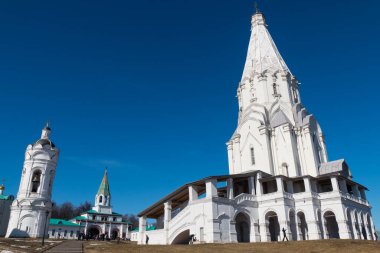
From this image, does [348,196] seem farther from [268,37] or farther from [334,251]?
[268,37]

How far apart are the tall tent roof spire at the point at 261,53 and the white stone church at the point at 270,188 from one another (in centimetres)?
17

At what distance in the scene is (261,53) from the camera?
43844 mm

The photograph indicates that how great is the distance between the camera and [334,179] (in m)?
28.2

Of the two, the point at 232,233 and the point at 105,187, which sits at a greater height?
the point at 105,187

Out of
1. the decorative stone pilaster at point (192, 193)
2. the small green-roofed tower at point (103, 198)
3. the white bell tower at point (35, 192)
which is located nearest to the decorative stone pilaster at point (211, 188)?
the decorative stone pilaster at point (192, 193)

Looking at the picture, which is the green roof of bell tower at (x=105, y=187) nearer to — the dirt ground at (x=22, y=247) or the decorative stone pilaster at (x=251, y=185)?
the dirt ground at (x=22, y=247)

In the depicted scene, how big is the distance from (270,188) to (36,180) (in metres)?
32.6

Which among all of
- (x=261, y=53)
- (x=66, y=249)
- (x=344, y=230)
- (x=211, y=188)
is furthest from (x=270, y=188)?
(x=261, y=53)

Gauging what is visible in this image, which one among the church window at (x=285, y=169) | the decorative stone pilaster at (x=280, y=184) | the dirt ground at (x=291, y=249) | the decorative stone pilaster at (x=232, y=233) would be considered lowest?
the dirt ground at (x=291, y=249)

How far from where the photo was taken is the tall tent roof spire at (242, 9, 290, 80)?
41500 millimetres

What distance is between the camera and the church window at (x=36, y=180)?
41750 millimetres

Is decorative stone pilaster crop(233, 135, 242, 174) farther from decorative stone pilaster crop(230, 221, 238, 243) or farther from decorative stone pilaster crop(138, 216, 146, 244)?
decorative stone pilaster crop(138, 216, 146, 244)

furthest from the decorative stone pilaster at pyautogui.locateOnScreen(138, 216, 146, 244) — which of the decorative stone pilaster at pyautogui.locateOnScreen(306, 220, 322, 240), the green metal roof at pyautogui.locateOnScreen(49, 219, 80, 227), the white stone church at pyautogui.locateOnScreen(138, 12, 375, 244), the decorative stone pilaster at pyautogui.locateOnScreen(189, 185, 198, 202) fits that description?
the green metal roof at pyautogui.locateOnScreen(49, 219, 80, 227)

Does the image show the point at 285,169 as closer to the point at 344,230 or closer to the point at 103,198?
the point at 344,230
